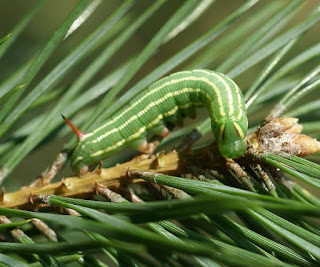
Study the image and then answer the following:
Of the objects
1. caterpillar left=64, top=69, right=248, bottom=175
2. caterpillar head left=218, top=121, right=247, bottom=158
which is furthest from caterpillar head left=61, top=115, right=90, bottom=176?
caterpillar head left=218, top=121, right=247, bottom=158

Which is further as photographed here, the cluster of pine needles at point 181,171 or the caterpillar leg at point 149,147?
the caterpillar leg at point 149,147

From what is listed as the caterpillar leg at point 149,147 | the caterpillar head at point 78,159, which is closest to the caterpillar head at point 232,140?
the caterpillar leg at point 149,147

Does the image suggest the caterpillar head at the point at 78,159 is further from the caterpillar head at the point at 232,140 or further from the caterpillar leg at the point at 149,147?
the caterpillar head at the point at 232,140

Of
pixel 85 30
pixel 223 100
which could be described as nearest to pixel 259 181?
pixel 223 100

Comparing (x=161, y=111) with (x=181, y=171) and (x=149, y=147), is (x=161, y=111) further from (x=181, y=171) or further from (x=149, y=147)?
(x=181, y=171)

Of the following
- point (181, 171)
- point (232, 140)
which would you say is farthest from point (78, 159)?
point (232, 140)
